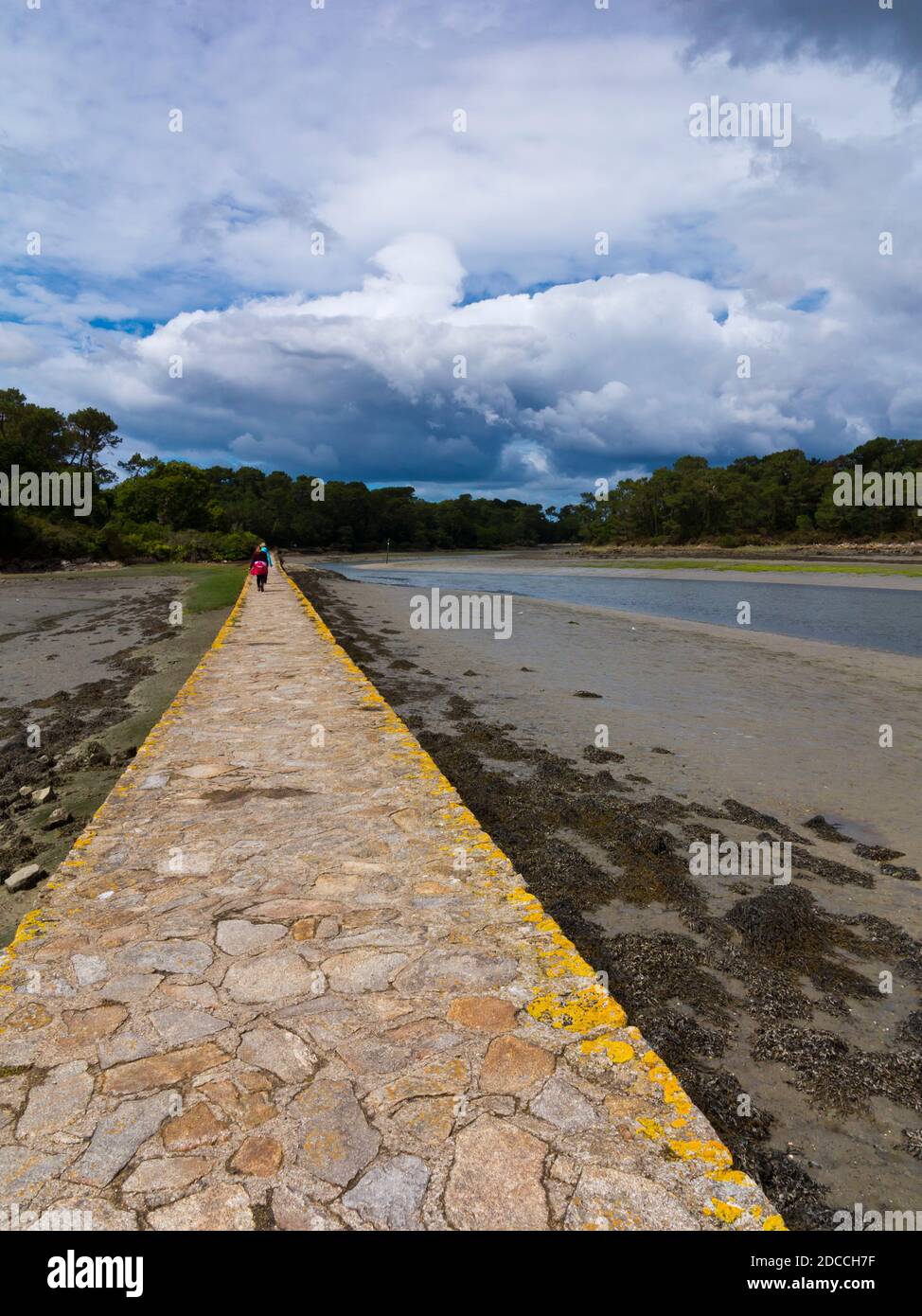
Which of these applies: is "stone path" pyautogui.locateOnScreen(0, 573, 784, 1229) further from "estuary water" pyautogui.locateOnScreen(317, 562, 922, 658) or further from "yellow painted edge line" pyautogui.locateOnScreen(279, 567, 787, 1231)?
"estuary water" pyautogui.locateOnScreen(317, 562, 922, 658)

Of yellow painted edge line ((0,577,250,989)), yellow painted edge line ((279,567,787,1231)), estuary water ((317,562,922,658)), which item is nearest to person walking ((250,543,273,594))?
estuary water ((317,562,922,658))

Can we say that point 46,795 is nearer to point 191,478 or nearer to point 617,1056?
point 617,1056

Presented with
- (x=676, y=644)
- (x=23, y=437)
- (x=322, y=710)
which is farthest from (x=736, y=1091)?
(x=23, y=437)

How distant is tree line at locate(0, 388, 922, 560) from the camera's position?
63438 millimetres

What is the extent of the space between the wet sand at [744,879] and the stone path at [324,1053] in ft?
2.42

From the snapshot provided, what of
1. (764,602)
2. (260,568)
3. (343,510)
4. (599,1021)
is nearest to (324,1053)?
(599,1021)

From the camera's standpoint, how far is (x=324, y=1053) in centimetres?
285

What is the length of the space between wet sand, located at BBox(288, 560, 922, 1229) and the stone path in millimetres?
738

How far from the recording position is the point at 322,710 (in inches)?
329

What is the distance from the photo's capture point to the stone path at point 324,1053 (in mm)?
2238

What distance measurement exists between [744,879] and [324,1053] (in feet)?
12.2

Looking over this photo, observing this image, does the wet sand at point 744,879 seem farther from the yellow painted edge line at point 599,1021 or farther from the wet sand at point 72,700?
the wet sand at point 72,700

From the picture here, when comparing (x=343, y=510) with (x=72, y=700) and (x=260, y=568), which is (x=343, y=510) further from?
(x=72, y=700)

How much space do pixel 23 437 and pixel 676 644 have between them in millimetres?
72899
